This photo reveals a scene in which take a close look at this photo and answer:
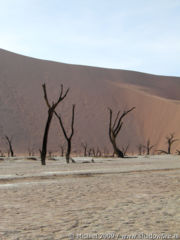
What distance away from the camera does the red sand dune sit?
200 feet

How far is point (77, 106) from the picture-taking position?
72000 millimetres

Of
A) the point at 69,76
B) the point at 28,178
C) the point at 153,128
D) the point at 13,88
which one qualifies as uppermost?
the point at 69,76

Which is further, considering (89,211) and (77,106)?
(77,106)

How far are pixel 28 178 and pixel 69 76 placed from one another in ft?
251

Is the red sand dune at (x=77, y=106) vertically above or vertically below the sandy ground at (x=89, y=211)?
above

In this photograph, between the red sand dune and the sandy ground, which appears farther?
the red sand dune

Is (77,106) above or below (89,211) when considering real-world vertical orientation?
above

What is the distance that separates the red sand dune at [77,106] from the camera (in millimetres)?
61031

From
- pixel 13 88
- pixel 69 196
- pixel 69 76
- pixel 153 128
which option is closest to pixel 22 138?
pixel 13 88

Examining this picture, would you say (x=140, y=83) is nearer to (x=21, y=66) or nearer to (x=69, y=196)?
(x=21, y=66)

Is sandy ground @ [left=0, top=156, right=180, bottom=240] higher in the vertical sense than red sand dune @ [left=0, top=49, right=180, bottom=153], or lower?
lower

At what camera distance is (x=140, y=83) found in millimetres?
104250

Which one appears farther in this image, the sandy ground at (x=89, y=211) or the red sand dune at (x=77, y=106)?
the red sand dune at (x=77, y=106)

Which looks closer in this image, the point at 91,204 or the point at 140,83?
the point at 91,204
